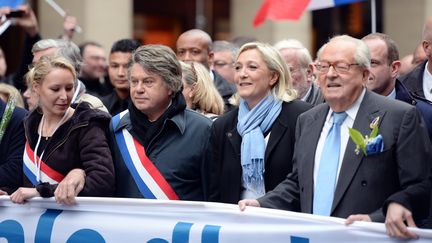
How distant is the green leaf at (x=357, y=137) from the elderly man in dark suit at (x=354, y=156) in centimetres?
1

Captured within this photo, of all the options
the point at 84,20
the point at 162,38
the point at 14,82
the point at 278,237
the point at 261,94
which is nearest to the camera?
the point at 278,237

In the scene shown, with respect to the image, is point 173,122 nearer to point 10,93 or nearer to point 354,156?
point 354,156

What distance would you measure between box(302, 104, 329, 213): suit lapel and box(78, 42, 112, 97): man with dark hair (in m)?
4.86

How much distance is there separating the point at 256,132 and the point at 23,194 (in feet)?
5.05

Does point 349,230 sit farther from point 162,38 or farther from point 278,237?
point 162,38

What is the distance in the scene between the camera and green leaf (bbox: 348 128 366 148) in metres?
5.74

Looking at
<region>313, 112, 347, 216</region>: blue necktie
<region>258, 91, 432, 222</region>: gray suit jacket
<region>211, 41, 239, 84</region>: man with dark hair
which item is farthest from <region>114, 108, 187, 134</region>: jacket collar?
<region>211, 41, 239, 84</region>: man with dark hair

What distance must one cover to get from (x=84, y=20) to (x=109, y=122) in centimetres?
→ 817

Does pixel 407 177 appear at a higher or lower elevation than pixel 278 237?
higher

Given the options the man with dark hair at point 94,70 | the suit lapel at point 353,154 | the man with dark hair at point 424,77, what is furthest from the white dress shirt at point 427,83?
the man with dark hair at point 94,70

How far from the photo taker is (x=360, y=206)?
5.84 m

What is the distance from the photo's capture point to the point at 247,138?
265 inches

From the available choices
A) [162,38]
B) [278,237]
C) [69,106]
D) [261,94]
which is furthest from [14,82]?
[162,38]

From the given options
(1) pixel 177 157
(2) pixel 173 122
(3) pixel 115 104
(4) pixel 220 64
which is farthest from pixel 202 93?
(4) pixel 220 64
